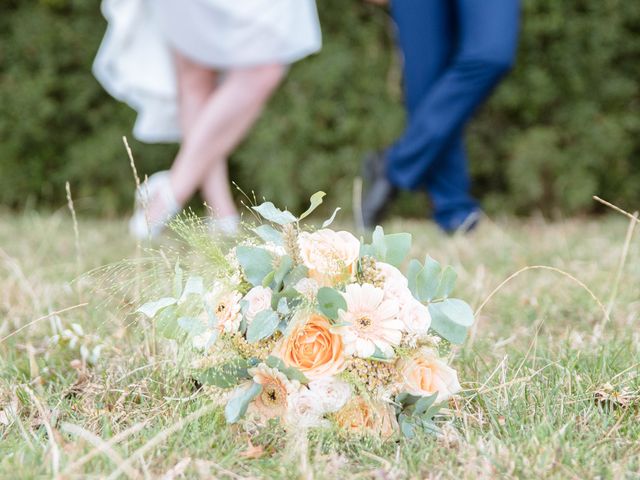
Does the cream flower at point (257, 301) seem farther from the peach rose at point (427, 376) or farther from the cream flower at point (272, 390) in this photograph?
the peach rose at point (427, 376)

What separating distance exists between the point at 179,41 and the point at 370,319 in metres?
1.89

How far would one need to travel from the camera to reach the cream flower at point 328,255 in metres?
0.98

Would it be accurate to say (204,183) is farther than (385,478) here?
Yes

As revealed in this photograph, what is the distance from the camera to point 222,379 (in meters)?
0.99

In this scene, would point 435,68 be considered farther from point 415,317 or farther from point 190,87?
point 415,317

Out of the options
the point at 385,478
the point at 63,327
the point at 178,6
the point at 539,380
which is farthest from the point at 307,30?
the point at 385,478

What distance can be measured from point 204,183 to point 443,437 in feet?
6.67

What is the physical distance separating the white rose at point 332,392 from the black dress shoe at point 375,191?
1.99m

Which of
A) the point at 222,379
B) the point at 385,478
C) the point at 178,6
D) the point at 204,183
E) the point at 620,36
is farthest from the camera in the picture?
the point at 620,36

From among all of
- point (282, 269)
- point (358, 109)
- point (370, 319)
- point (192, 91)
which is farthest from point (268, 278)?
point (358, 109)

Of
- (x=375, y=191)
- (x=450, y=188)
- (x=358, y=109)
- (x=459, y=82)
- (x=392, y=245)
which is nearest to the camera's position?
(x=392, y=245)

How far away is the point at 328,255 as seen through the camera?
0.99 m

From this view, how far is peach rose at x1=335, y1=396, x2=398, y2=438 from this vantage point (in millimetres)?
978

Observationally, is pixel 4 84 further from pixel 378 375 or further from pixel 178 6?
pixel 378 375
